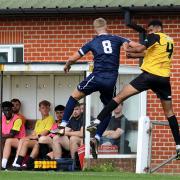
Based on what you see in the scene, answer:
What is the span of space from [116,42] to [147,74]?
27.4 inches

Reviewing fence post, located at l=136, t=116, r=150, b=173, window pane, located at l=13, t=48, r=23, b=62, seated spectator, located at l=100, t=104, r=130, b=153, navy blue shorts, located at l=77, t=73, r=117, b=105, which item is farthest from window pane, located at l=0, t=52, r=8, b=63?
navy blue shorts, located at l=77, t=73, r=117, b=105

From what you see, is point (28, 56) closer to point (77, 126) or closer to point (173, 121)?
point (77, 126)

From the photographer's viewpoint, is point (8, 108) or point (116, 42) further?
point (8, 108)

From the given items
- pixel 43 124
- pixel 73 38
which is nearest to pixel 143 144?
pixel 43 124

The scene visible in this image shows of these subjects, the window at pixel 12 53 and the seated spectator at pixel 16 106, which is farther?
the window at pixel 12 53

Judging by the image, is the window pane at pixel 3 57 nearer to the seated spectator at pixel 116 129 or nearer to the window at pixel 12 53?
the window at pixel 12 53

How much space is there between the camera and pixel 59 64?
71.6 feet

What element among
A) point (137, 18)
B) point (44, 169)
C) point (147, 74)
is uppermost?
point (137, 18)

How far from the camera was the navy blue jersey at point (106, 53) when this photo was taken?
17.5 metres

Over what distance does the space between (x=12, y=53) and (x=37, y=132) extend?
208cm

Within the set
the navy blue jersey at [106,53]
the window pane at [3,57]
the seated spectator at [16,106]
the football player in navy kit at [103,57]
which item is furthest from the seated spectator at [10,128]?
the navy blue jersey at [106,53]

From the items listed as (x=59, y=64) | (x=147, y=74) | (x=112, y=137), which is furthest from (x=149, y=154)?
(x=147, y=74)

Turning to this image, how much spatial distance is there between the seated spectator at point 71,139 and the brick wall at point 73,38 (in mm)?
1626

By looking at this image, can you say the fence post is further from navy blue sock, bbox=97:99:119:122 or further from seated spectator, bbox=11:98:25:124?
navy blue sock, bbox=97:99:119:122
